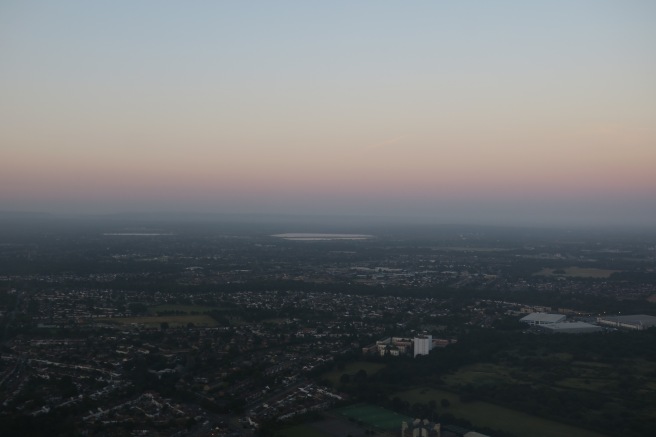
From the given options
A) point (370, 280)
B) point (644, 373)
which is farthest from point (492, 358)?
point (370, 280)

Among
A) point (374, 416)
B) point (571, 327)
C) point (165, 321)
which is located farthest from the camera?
point (165, 321)

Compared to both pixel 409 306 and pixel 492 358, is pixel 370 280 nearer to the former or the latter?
pixel 409 306

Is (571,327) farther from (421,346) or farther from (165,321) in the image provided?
(165,321)

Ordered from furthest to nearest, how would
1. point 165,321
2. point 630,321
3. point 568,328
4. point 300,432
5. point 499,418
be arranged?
point 165,321 → point 630,321 → point 568,328 → point 499,418 → point 300,432

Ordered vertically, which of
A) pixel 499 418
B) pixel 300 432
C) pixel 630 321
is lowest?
pixel 300 432

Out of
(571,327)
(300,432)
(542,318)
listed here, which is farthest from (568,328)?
(300,432)

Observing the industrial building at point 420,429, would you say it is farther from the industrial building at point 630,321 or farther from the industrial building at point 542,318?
the industrial building at point 630,321
